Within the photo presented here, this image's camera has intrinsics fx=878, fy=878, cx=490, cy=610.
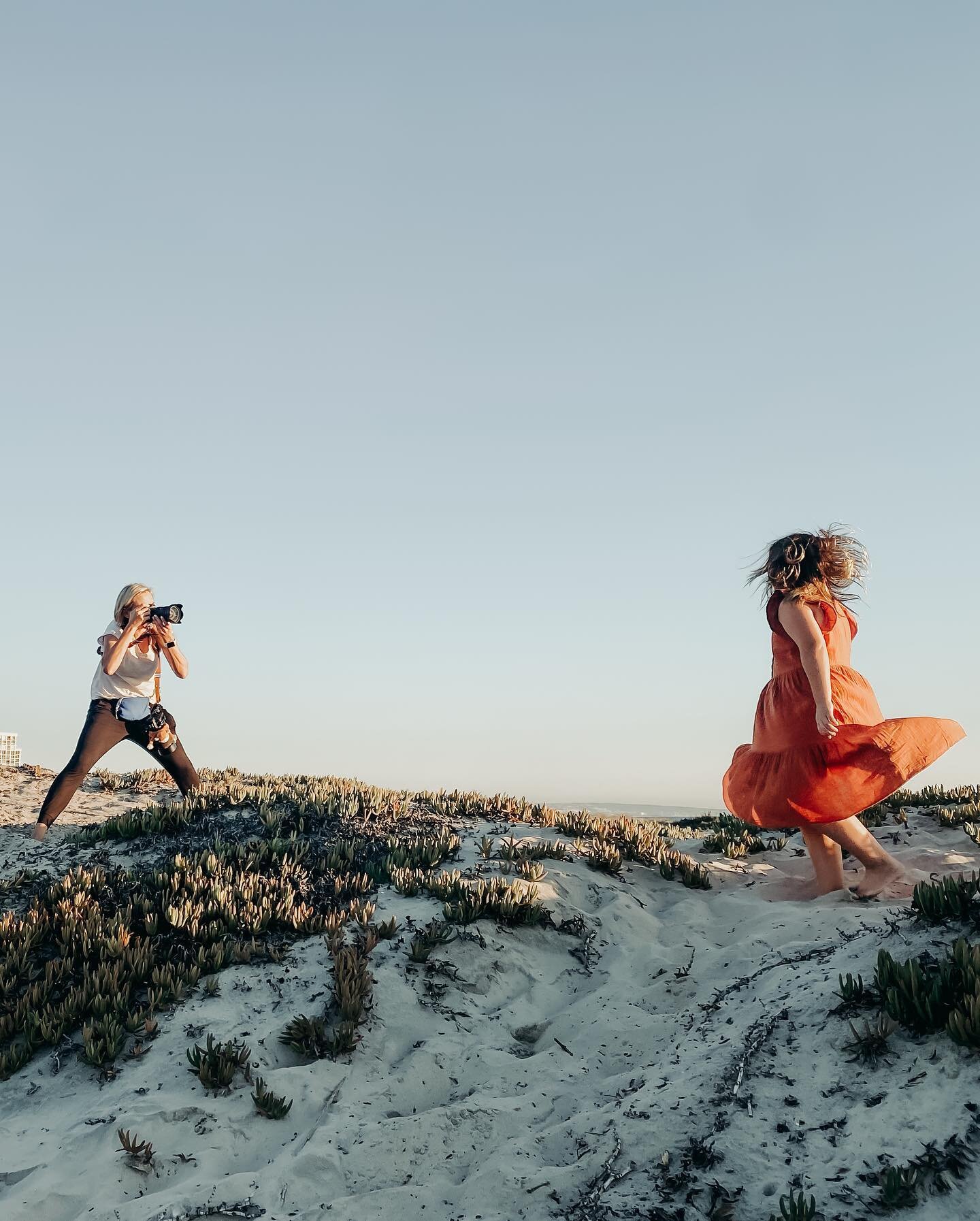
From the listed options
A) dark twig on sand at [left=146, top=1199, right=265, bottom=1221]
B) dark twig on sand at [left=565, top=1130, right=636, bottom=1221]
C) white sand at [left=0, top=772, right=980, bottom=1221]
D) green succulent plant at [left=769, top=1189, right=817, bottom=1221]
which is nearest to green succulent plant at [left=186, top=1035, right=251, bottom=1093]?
white sand at [left=0, top=772, right=980, bottom=1221]

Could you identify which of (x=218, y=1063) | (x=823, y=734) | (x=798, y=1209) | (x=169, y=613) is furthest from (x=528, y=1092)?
(x=169, y=613)

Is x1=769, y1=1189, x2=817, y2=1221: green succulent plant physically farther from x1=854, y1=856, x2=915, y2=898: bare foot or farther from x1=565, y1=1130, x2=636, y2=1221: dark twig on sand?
x1=854, y1=856, x2=915, y2=898: bare foot

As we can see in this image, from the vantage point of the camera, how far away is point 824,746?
6598 mm

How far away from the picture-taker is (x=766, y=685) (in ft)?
23.9

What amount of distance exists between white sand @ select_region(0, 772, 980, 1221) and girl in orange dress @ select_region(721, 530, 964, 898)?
1.77 ft

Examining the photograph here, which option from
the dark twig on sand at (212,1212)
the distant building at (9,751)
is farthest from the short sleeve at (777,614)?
the distant building at (9,751)

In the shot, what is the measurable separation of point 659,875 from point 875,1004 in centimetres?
400

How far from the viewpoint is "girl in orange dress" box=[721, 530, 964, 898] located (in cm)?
646

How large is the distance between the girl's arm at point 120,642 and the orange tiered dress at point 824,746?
638 centimetres

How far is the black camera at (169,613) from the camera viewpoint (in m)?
9.48

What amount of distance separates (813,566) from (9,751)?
1637 cm

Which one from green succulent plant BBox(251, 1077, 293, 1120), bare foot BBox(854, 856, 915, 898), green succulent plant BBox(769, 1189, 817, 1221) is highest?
bare foot BBox(854, 856, 915, 898)

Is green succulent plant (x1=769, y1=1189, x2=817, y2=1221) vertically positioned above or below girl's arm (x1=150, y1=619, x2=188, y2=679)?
below

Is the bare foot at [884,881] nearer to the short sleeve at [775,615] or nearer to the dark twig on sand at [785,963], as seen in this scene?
the dark twig on sand at [785,963]
